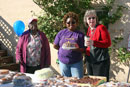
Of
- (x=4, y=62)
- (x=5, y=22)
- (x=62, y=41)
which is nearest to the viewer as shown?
(x=62, y=41)

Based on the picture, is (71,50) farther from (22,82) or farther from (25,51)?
(22,82)

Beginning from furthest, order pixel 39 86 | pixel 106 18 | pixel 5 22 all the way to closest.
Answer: pixel 5 22 < pixel 106 18 < pixel 39 86

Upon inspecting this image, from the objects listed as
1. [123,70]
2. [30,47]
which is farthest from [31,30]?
[123,70]

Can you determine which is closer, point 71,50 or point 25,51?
point 71,50

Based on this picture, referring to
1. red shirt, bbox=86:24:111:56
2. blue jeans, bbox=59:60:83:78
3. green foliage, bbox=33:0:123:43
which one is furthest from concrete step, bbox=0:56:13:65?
red shirt, bbox=86:24:111:56

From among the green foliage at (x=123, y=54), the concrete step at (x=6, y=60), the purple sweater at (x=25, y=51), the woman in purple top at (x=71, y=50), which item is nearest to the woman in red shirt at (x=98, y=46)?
the woman in purple top at (x=71, y=50)

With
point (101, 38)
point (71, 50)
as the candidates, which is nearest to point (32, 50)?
point (71, 50)

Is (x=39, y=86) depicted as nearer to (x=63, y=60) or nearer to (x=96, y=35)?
(x=63, y=60)

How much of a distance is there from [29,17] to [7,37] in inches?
62.2

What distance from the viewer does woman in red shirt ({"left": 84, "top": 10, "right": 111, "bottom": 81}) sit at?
10.3 ft

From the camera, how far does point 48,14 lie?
6211 mm

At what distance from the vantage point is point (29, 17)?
736 centimetres

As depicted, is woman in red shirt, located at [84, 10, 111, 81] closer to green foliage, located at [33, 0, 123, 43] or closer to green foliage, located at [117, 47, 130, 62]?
green foliage, located at [117, 47, 130, 62]

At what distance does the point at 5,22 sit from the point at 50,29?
3049mm
